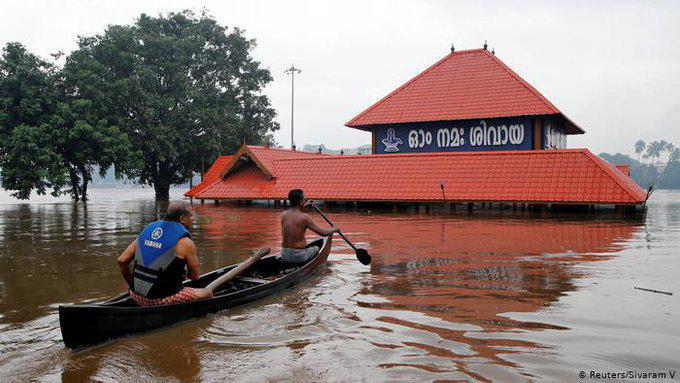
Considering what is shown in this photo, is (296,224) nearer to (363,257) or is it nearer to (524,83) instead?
(363,257)

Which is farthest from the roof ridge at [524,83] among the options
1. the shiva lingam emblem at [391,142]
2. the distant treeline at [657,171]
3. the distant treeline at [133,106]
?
the distant treeline at [657,171]

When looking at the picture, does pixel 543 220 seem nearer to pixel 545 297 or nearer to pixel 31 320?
pixel 545 297

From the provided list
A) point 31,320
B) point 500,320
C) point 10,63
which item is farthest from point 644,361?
point 10,63

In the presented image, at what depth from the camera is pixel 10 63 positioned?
33344mm

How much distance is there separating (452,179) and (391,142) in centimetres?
678

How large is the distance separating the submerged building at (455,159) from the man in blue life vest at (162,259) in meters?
19.2

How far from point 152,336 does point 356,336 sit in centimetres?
237

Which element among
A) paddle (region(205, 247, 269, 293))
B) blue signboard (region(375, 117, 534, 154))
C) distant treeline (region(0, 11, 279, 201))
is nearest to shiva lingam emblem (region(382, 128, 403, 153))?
blue signboard (region(375, 117, 534, 154))

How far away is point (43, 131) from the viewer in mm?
32688

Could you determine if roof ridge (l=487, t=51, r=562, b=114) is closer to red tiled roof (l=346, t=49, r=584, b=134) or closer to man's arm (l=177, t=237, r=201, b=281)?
red tiled roof (l=346, t=49, r=584, b=134)

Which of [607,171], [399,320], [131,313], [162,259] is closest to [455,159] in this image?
[607,171]

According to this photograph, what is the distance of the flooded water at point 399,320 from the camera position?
553 centimetres

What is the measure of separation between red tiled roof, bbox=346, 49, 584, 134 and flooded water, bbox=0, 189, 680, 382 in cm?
1560

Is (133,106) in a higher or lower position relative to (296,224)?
higher
